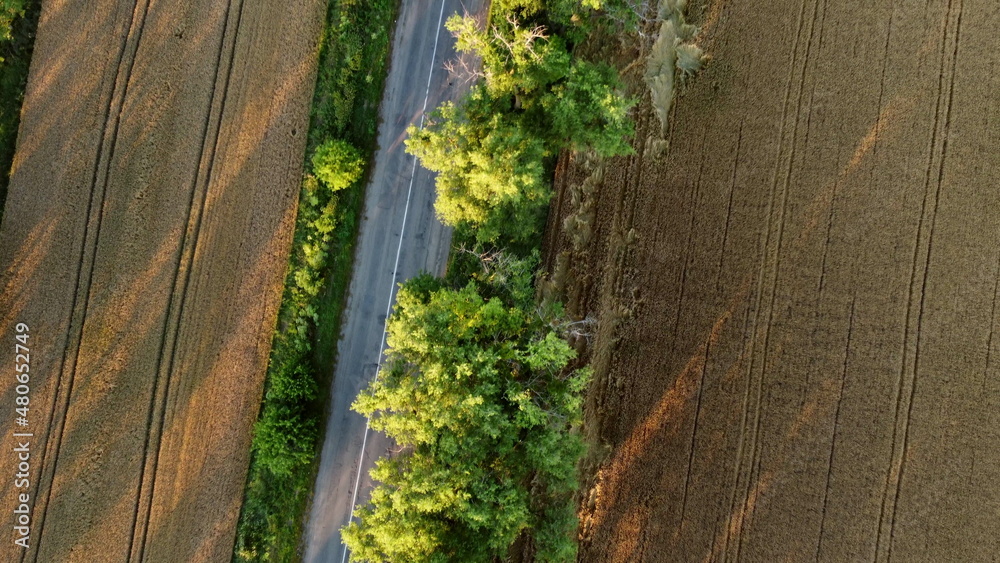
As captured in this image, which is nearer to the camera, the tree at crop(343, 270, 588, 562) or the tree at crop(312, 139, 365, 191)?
the tree at crop(343, 270, 588, 562)

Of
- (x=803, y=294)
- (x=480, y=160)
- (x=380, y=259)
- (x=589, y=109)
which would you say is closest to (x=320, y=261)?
(x=380, y=259)

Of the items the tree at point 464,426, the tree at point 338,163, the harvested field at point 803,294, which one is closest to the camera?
the tree at point 464,426

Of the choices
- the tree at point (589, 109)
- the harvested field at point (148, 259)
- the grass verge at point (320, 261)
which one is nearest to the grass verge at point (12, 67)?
the harvested field at point (148, 259)

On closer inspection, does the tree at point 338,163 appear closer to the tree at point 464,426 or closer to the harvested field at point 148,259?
the harvested field at point 148,259

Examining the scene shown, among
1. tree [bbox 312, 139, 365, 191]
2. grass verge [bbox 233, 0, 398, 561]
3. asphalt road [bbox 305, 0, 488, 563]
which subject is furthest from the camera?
asphalt road [bbox 305, 0, 488, 563]

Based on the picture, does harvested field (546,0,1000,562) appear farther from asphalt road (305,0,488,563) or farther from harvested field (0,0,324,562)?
harvested field (0,0,324,562)

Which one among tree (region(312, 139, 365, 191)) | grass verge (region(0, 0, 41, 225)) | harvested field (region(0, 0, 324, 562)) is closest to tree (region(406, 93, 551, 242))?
tree (region(312, 139, 365, 191))
